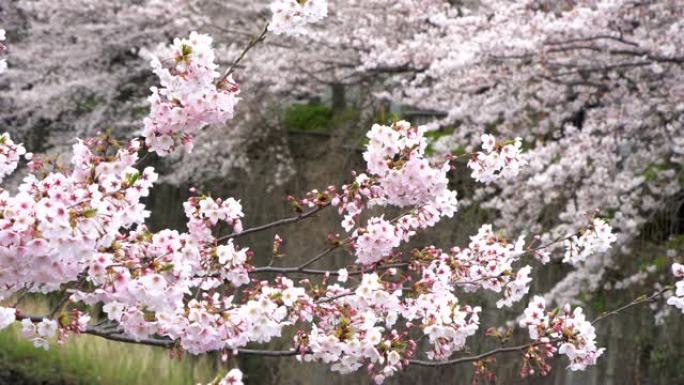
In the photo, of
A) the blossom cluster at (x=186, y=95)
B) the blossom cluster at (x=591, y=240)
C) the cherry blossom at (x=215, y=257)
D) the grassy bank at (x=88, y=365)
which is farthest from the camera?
the grassy bank at (x=88, y=365)

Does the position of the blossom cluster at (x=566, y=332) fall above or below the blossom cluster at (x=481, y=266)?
below

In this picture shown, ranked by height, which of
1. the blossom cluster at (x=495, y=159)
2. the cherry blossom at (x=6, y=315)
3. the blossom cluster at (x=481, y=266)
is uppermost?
the blossom cluster at (x=495, y=159)

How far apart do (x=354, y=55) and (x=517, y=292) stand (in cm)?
832

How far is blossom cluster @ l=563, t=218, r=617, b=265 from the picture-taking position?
3795 millimetres

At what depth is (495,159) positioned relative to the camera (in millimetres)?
3582

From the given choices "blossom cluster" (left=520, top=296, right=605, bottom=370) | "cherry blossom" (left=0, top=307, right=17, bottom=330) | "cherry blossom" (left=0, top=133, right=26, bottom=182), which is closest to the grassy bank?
"blossom cluster" (left=520, top=296, right=605, bottom=370)

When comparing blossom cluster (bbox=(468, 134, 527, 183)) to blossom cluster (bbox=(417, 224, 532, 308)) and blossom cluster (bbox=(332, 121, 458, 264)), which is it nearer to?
blossom cluster (bbox=(332, 121, 458, 264))

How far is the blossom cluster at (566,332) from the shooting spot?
137 inches

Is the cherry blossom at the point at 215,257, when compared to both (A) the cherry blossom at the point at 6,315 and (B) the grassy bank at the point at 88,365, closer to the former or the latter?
(A) the cherry blossom at the point at 6,315

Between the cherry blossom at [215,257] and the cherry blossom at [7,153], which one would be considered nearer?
the cherry blossom at [215,257]

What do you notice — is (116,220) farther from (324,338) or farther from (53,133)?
(53,133)

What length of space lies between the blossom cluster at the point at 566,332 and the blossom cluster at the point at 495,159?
18.6 inches

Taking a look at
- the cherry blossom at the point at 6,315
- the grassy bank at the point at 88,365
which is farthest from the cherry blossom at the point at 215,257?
the grassy bank at the point at 88,365

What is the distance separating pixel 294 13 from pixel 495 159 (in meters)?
0.87
